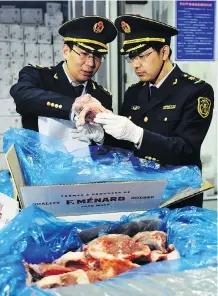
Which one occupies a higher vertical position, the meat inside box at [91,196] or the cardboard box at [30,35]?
the cardboard box at [30,35]

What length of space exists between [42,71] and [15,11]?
4.95 ft

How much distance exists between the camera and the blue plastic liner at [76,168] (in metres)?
1.12

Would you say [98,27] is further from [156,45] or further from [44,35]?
[44,35]

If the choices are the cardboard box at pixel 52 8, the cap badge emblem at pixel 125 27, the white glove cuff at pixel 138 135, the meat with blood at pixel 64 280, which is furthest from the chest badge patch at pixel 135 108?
the cardboard box at pixel 52 8

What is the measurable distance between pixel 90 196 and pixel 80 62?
0.69m

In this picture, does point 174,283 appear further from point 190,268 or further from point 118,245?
point 118,245

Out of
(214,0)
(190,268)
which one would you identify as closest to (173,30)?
(190,268)

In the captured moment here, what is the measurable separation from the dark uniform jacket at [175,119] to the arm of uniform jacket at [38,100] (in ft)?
0.95

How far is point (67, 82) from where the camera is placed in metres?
1.61

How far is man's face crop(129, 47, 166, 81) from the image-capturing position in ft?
4.83

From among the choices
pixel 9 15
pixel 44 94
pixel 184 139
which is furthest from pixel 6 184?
pixel 9 15

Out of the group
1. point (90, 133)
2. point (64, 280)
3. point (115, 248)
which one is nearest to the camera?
point (64, 280)

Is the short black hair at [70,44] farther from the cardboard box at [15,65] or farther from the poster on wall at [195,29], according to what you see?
the cardboard box at [15,65]

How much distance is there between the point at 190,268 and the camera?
0.65 metres
